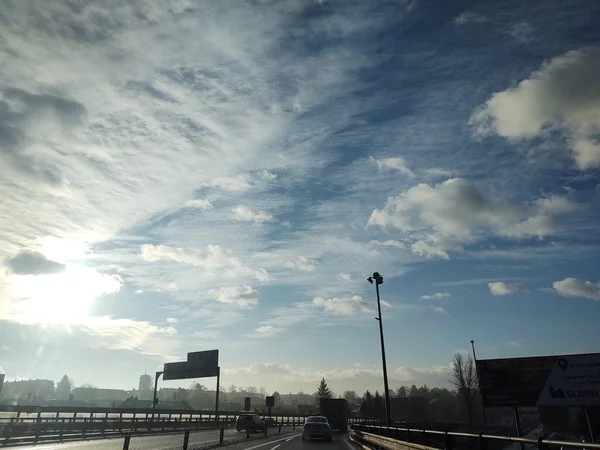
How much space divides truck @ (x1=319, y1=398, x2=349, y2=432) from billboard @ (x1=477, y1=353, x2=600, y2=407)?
24.5 meters

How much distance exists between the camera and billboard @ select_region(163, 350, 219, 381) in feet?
210

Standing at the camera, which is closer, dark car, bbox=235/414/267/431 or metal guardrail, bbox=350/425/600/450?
metal guardrail, bbox=350/425/600/450

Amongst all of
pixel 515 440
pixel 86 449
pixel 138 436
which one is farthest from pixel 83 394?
pixel 515 440

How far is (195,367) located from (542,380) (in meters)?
50.8

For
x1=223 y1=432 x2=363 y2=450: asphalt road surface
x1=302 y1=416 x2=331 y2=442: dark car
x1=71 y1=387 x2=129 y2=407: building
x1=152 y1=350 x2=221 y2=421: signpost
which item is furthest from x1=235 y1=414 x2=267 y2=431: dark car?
x1=71 y1=387 x2=129 y2=407: building

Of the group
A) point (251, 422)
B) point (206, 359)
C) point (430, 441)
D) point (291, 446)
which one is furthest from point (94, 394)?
point (430, 441)

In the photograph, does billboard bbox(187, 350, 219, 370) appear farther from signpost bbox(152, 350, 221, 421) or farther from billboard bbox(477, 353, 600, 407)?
billboard bbox(477, 353, 600, 407)

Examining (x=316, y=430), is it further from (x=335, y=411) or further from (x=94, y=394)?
(x=94, y=394)

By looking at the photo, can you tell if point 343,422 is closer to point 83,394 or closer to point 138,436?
point 138,436

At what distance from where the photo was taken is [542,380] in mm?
27734

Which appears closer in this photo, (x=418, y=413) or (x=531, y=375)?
(x=531, y=375)

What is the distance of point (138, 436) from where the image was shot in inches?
1230

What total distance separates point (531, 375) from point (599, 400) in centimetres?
393

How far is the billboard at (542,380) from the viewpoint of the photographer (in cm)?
2559
